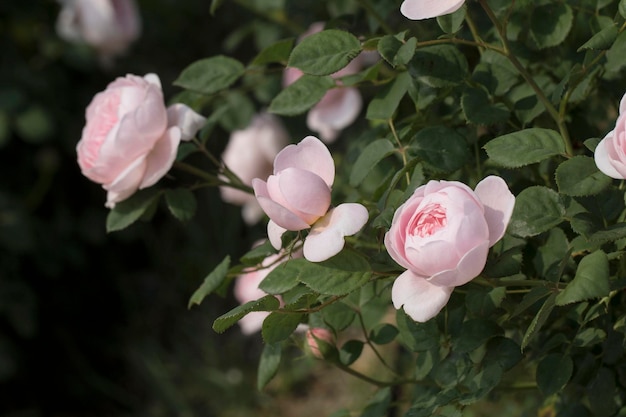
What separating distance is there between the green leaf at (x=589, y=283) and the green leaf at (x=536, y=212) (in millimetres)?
61

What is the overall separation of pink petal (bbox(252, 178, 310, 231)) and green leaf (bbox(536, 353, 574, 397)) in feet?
0.85

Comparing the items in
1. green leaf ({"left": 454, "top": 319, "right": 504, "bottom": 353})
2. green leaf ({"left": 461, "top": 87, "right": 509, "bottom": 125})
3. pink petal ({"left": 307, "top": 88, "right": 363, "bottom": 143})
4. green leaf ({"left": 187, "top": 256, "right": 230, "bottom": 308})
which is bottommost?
pink petal ({"left": 307, "top": 88, "right": 363, "bottom": 143})

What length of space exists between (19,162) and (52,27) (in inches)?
15.2

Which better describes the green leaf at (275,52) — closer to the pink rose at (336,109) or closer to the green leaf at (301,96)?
the green leaf at (301,96)

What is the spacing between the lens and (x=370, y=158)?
921mm

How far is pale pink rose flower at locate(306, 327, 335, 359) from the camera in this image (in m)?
0.95

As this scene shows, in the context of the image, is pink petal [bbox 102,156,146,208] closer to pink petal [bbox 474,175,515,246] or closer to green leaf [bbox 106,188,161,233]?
green leaf [bbox 106,188,161,233]

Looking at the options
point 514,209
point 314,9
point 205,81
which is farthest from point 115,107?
point 314,9

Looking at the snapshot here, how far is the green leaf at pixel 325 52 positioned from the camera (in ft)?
2.70

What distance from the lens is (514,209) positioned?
0.78 m

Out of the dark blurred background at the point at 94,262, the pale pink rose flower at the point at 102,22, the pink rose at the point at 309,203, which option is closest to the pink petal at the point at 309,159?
the pink rose at the point at 309,203

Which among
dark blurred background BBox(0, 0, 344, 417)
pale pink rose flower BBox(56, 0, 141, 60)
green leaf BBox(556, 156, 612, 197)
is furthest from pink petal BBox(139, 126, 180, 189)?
dark blurred background BBox(0, 0, 344, 417)

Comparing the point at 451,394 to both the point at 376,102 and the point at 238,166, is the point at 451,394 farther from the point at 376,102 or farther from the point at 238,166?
the point at 238,166

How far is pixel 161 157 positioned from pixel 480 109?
36cm
